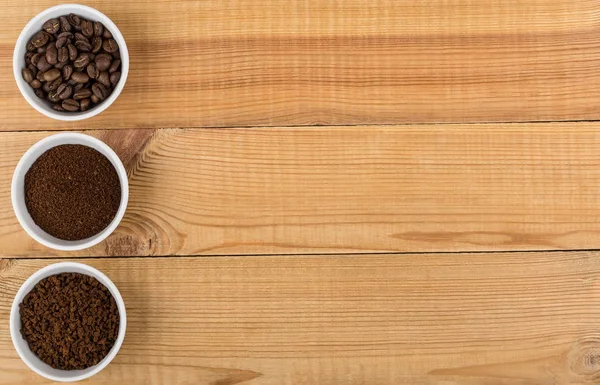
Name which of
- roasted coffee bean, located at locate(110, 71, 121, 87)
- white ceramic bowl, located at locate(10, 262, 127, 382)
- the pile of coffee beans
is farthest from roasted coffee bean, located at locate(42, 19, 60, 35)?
white ceramic bowl, located at locate(10, 262, 127, 382)

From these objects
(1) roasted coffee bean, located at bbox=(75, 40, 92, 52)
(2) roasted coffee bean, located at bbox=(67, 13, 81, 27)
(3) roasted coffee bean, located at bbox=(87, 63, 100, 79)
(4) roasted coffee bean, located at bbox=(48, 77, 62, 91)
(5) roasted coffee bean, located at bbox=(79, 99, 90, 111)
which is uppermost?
(2) roasted coffee bean, located at bbox=(67, 13, 81, 27)

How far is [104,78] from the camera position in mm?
870

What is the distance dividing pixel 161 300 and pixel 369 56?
0.48 metres

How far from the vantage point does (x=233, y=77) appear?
931 millimetres

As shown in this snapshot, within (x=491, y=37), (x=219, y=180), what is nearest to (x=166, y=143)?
(x=219, y=180)

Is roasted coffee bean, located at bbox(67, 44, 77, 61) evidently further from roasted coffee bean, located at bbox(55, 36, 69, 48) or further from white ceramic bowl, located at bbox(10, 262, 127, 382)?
white ceramic bowl, located at bbox(10, 262, 127, 382)

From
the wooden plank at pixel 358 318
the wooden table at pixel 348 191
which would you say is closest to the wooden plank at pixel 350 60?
the wooden table at pixel 348 191

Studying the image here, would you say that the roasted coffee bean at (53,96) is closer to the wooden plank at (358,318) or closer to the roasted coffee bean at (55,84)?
the roasted coffee bean at (55,84)

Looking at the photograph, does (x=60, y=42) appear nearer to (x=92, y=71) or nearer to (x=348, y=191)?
(x=92, y=71)

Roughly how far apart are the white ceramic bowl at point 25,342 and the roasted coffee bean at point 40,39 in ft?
1.01

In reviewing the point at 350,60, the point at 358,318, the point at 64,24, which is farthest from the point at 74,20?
the point at 358,318

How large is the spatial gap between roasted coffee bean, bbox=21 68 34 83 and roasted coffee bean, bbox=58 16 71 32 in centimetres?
8

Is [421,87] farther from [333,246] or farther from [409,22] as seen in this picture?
[333,246]

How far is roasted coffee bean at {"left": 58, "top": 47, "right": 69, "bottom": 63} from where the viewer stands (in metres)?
0.86
